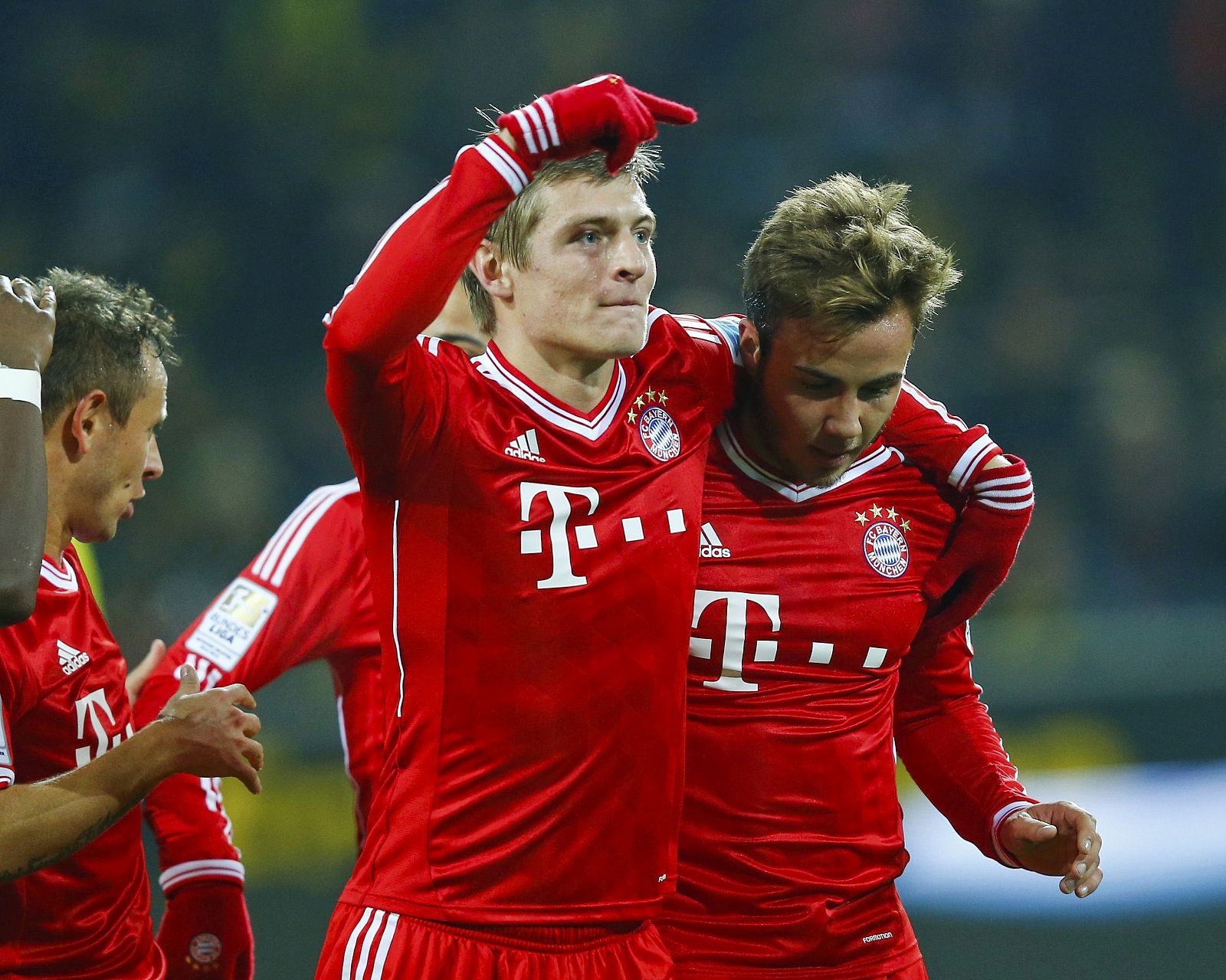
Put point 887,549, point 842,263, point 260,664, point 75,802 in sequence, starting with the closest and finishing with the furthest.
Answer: point 75,802, point 842,263, point 887,549, point 260,664

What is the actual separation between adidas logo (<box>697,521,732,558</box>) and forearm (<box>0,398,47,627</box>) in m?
1.14

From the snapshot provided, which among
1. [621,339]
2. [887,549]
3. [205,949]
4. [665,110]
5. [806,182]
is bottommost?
[205,949]

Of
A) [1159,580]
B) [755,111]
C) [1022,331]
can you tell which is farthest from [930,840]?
[755,111]

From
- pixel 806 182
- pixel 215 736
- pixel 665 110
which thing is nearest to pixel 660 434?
pixel 665 110

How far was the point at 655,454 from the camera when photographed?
8.21ft

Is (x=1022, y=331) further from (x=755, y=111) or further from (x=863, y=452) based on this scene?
(x=863, y=452)

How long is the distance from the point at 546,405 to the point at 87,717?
907mm

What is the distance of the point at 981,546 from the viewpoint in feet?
9.40

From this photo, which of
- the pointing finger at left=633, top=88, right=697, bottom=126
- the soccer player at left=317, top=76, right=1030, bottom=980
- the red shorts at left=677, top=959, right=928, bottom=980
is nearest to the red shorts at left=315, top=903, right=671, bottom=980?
the soccer player at left=317, top=76, right=1030, bottom=980

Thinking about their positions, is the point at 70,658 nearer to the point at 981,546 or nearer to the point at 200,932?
the point at 200,932

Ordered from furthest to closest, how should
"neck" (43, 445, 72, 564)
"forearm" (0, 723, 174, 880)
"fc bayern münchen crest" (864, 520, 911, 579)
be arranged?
"fc bayern münchen crest" (864, 520, 911, 579) → "neck" (43, 445, 72, 564) → "forearm" (0, 723, 174, 880)

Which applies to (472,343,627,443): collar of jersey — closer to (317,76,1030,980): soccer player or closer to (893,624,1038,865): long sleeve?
(317,76,1030,980): soccer player

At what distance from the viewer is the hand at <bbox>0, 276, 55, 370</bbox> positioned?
2188mm

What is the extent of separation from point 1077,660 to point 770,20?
5.52 meters
